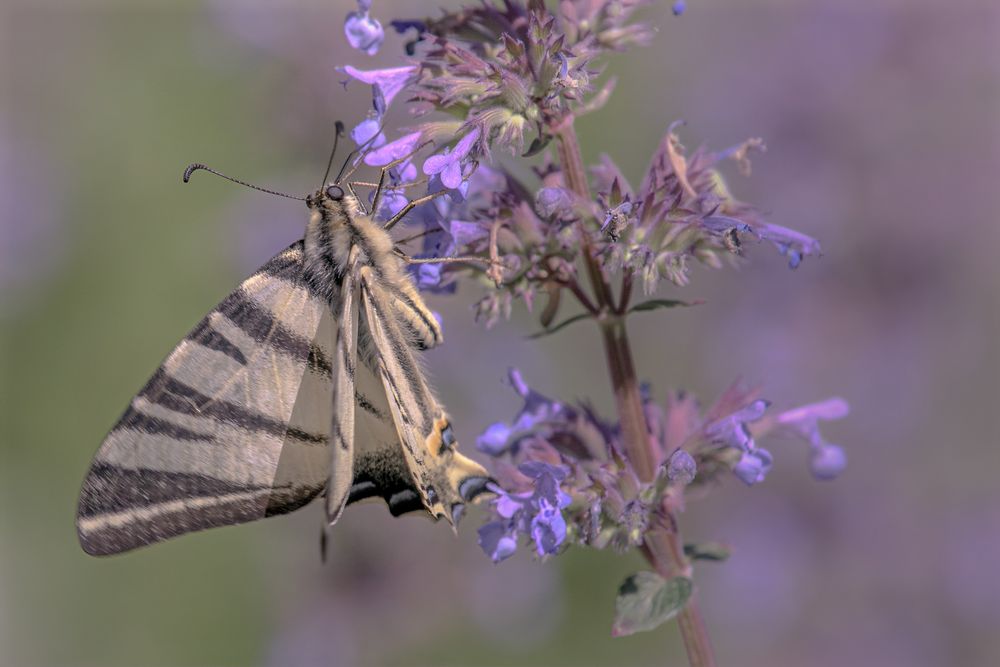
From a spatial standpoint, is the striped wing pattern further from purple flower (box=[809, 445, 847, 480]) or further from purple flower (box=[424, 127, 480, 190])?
purple flower (box=[809, 445, 847, 480])

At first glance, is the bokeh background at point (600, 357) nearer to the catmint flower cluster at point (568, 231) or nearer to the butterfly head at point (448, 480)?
the butterfly head at point (448, 480)

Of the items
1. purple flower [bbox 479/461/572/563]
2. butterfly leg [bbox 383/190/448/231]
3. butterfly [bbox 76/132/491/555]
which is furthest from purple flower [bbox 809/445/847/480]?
butterfly leg [bbox 383/190/448/231]

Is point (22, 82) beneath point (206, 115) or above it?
above

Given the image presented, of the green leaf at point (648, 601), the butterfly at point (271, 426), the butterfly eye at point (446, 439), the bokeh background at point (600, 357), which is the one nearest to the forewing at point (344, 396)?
the butterfly at point (271, 426)

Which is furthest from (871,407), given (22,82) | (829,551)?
(22,82)

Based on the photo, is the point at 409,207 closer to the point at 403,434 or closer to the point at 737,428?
the point at 403,434

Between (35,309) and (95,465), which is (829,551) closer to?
(95,465)
